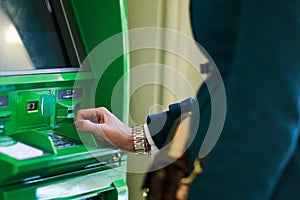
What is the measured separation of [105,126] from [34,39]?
430 mm

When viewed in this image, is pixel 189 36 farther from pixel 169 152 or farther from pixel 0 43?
pixel 169 152

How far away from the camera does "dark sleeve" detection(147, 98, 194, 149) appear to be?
1.45m

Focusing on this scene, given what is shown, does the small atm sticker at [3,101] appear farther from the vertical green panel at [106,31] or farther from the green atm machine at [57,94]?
the vertical green panel at [106,31]

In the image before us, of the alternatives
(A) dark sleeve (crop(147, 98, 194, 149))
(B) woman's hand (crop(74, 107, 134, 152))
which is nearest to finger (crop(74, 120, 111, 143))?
(B) woman's hand (crop(74, 107, 134, 152))

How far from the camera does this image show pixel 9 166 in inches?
47.1

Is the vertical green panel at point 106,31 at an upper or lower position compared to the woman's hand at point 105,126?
upper

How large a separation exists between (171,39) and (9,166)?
118 centimetres

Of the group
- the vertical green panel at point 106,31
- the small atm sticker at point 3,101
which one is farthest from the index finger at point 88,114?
the small atm sticker at point 3,101

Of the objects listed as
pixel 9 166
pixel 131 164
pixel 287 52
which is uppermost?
pixel 287 52

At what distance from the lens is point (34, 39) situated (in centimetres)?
167

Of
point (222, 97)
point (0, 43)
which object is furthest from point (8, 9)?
point (222, 97)

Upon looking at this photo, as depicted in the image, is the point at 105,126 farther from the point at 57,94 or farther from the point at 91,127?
the point at 57,94

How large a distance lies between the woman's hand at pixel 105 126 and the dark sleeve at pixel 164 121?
9cm

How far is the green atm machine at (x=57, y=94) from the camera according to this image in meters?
1.31
